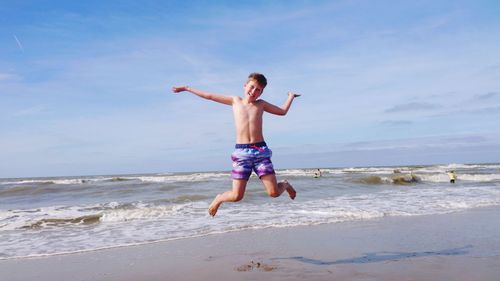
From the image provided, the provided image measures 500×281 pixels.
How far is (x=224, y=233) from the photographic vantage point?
328 inches

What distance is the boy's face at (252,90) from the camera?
571cm

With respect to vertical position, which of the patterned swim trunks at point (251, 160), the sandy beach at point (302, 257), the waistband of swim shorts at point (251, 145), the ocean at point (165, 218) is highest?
the waistband of swim shorts at point (251, 145)

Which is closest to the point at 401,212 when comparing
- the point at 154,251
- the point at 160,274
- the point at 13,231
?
the point at 154,251

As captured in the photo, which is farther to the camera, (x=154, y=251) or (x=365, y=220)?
(x=365, y=220)

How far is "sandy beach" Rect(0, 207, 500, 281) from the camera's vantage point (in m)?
5.06

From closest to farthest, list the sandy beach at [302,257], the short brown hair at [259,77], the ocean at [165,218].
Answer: the sandy beach at [302,257]
the short brown hair at [259,77]
the ocean at [165,218]

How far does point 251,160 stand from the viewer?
5688 mm

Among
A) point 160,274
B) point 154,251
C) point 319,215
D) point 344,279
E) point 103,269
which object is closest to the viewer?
point 344,279

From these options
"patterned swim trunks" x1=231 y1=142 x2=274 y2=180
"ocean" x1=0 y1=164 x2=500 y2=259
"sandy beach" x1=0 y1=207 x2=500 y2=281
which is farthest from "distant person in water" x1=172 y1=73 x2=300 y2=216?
"ocean" x1=0 y1=164 x2=500 y2=259

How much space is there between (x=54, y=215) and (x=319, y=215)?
263 inches

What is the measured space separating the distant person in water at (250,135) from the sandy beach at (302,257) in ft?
3.21

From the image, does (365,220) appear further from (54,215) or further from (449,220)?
(54,215)

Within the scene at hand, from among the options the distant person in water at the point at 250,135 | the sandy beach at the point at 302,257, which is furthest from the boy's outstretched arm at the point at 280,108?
the sandy beach at the point at 302,257

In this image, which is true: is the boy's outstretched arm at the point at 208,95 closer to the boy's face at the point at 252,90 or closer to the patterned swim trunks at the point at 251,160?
the boy's face at the point at 252,90
